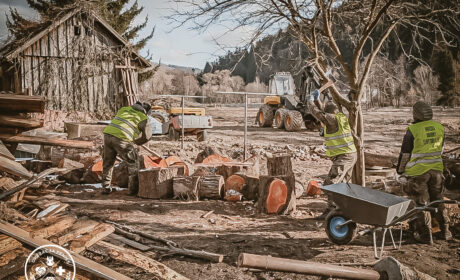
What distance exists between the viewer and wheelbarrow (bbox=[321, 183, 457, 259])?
418 cm

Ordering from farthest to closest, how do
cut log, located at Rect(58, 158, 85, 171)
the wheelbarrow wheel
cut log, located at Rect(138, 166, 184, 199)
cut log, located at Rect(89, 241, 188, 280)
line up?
cut log, located at Rect(58, 158, 85, 171) < cut log, located at Rect(138, 166, 184, 199) < the wheelbarrow wheel < cut log, located at Rect(89, 241, 188, 280)

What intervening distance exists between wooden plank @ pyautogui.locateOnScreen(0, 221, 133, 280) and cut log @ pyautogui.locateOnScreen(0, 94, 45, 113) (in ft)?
4.53

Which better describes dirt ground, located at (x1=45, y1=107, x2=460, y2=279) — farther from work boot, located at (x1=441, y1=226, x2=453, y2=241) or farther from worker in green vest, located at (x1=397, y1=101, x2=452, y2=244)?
worker in green vest, located at (x1=397, y1=101, x2=452, y2=244)

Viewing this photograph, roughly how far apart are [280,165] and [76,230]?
4826 millimetres

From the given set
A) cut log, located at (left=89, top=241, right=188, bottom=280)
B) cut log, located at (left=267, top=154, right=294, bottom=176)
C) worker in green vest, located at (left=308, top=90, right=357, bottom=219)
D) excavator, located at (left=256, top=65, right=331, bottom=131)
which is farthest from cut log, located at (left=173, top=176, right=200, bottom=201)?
excavator, located at (left=256, top=65, right=331, bottom=131)

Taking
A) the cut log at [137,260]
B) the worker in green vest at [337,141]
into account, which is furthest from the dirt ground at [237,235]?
the worker in green vest at [337,141]

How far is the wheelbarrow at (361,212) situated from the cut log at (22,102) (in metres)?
3.69

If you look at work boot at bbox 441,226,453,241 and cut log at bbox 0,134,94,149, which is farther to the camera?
work boot at bbox 441,226,453,241

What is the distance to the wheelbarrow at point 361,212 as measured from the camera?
4.18 meters

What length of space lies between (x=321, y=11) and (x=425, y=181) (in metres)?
3.08

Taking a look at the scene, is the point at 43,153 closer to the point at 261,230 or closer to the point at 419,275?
the point at 261,230

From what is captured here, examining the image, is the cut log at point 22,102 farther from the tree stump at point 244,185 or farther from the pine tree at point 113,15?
the pine tree at point 113,15

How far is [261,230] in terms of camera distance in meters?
5.45

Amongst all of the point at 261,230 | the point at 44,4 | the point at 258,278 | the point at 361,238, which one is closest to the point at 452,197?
the point at 361,238
